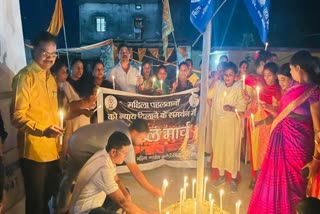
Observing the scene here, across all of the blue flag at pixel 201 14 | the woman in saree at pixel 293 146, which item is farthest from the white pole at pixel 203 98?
the woman in saree at pixel 293 146

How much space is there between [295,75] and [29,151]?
2.94 metres

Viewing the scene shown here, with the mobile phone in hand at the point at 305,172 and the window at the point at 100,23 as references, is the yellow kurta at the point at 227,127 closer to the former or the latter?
the mobile phone in hand at the point at 305,172

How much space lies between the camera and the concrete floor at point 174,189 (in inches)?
186

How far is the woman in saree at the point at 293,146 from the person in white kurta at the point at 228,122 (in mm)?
1456

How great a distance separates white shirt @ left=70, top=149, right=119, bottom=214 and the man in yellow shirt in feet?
1.49

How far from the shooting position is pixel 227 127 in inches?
216

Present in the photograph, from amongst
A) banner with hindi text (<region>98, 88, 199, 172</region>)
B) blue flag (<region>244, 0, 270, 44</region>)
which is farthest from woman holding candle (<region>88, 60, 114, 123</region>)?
blue flag (<region>244, 0, 270, 44</region>)

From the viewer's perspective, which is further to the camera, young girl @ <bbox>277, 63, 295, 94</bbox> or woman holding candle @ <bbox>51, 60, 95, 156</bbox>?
woman holding candle @ <bbox>51, 60, 95, 156</bbox>

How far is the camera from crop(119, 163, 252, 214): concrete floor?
473cm

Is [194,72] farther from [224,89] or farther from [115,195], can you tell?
[115,195]

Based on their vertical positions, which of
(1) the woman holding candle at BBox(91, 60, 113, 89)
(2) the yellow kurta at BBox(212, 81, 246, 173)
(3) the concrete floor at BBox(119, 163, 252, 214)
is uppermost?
(1) the woman holding candle at BBox(91, 60, 113, 89)

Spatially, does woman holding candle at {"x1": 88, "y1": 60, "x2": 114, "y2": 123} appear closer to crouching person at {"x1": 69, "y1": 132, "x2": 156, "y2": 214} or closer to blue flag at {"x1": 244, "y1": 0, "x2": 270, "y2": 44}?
crouching person at {"x1": 69, "y1": 132, "x2": 156, "y2": 214}

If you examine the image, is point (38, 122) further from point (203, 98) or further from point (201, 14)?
point (201, 14)

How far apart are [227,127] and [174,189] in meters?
1.30
